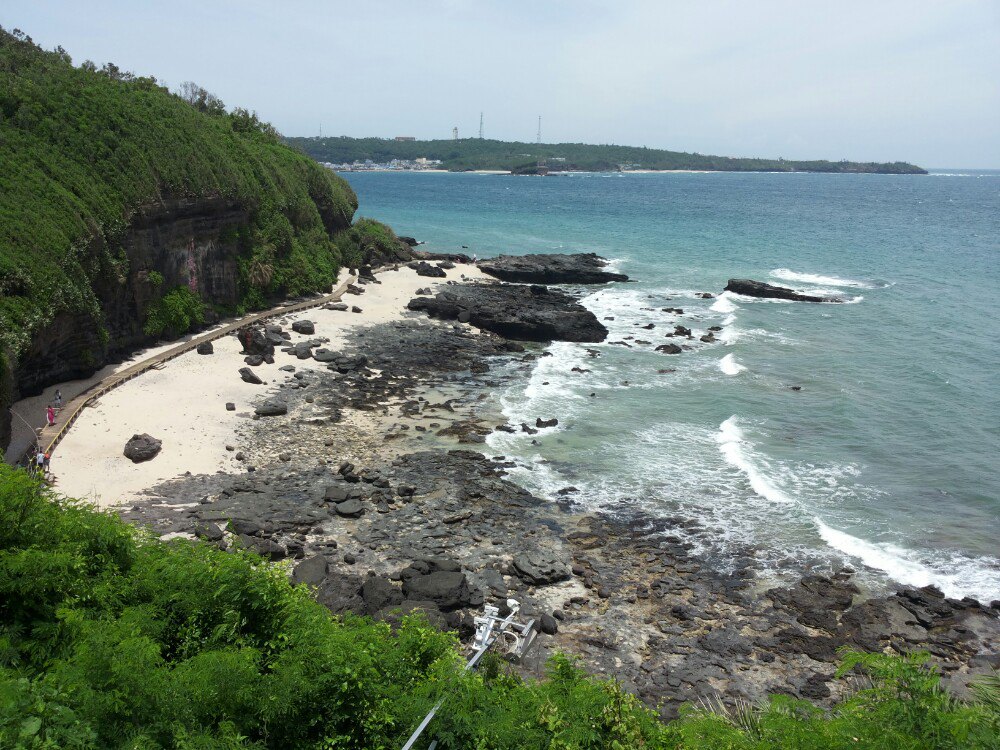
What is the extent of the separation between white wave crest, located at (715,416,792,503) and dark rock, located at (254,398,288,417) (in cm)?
1803

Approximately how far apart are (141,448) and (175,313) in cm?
1411

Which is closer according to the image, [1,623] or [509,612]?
[1,623]

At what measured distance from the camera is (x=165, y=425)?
26.8m

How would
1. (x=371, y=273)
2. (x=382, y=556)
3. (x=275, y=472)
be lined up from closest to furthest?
(x=382, y=556), (x=275, y=472), (x=371, y=273)

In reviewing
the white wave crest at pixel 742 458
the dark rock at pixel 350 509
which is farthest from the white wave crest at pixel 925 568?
the dark rock at pixel 350 509

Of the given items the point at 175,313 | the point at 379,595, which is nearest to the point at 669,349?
the point at 175,313

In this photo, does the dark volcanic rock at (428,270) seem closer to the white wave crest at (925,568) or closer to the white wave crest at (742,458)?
the white wave crest at (742,458)

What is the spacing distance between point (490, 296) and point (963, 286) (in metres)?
40.5

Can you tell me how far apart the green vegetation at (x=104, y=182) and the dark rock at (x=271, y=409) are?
798 centimetres

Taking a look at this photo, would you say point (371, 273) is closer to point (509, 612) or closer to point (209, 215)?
point (209, 215)

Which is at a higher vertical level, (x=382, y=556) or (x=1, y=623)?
(x=1, y=623)

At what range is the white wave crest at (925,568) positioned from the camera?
806 inches

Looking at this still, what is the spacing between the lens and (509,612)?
1880cm

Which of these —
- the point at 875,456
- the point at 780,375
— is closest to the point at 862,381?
the point at 780,375
